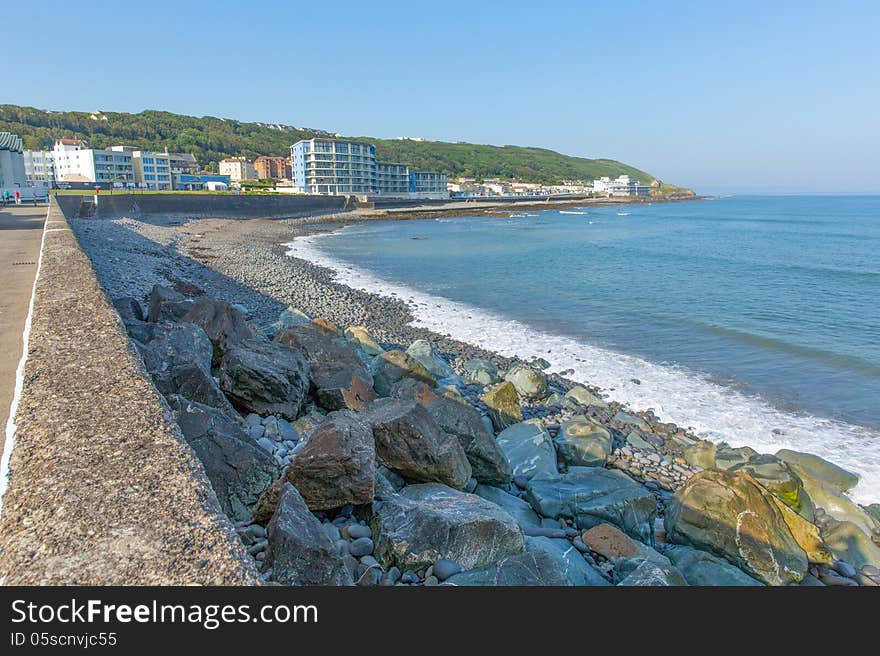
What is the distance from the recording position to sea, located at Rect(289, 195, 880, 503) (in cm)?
970

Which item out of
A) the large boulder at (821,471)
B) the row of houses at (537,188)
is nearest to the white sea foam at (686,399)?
the large boulder at (821,471)

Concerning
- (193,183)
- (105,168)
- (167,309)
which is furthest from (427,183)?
(167,309)

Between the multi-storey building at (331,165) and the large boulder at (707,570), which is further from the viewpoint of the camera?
the multi-storey building at (331,165)

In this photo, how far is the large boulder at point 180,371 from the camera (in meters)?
5.51

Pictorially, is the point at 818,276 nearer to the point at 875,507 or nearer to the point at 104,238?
the point at 875,507

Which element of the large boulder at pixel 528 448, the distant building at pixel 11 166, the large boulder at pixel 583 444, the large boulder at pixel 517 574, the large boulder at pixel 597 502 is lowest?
the large boulder at pixel 583 444

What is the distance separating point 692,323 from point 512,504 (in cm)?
1337

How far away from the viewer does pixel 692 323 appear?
55.3ft

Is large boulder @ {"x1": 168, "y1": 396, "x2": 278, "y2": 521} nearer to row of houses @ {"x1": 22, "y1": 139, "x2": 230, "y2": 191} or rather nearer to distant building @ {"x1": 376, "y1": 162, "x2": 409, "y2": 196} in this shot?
row of houses @ {"x1": 22, "y1": 139, "x2": 230, "y2": 191}

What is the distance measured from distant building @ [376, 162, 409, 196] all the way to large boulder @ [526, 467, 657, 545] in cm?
9800

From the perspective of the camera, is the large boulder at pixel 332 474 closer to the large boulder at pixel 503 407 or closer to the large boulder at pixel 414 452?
the large boulder at pixel 414 452

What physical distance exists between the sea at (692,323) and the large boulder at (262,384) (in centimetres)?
636

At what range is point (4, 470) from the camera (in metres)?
2.89
